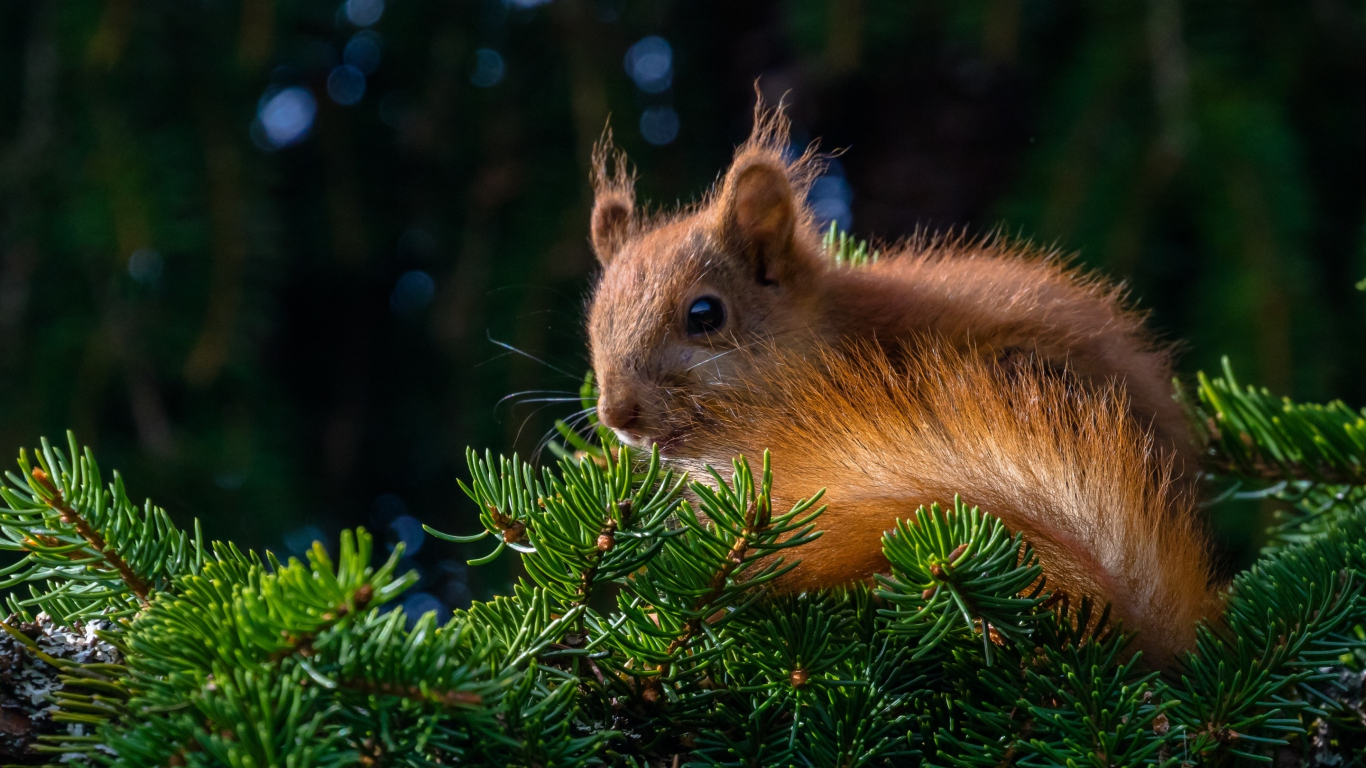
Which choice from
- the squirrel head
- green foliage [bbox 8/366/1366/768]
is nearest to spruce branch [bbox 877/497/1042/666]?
green foliage [bbox 8/366/1366/768]

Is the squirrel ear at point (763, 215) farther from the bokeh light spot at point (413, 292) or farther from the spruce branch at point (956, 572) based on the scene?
the bokeh light spot at point (413, 292)

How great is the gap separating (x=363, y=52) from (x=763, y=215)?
3.05 ft

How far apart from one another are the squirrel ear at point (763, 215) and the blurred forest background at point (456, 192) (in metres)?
0.36

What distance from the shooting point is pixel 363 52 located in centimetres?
167

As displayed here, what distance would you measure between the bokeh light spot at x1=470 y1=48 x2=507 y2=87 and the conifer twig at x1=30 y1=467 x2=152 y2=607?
1205 mm

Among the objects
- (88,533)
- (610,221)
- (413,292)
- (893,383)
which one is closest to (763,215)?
(610,221)

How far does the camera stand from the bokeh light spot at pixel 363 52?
1.64 metres

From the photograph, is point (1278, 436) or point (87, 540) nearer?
point (87, 540)

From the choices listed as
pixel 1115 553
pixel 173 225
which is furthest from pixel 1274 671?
pixel 173 225

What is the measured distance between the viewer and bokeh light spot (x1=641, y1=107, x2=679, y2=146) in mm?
1662

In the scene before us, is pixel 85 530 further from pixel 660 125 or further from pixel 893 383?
pixel 660 125

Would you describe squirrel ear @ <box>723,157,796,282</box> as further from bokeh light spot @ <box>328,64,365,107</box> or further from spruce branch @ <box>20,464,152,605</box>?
bokeh light spot @ <box>328,64,365,107</box>

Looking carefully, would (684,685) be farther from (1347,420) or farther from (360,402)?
(360,402)

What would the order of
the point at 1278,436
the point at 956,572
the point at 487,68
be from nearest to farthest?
the point at 956,572
the point at 1278,436
the point at 487,68
